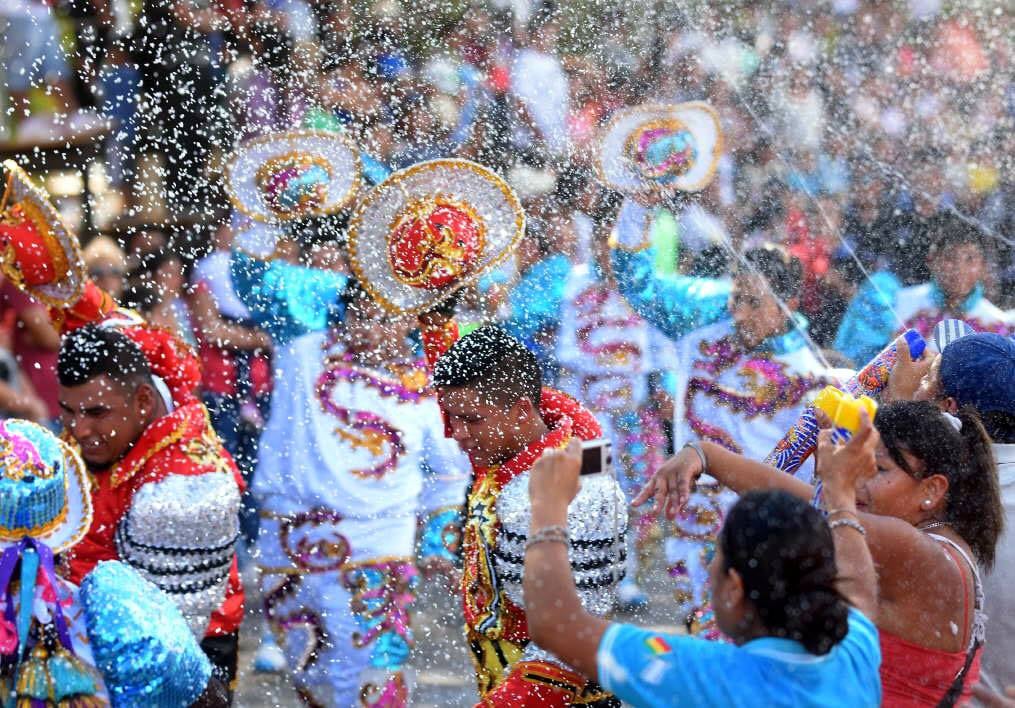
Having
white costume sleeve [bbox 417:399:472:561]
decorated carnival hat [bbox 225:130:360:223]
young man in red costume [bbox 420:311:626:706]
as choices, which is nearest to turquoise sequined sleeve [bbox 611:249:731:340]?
white costume sleeve [bbox 417:399:472:561]

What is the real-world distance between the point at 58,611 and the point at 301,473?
217cm

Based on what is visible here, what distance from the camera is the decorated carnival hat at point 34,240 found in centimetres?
320

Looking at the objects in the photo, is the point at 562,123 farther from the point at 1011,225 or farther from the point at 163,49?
the point at 1011,225

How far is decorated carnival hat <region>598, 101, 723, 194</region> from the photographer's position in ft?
15.1

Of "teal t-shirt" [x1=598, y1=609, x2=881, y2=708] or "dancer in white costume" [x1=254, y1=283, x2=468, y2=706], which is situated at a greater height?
"teal t-shirt" [x1=598, y1=609, x2=881, y2=708]

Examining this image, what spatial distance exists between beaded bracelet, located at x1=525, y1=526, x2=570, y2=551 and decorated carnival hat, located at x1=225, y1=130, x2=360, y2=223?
6.46 ft

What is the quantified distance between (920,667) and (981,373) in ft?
2.74

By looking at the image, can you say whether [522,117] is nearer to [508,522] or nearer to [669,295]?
[669,295]

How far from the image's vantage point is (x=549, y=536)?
1931 millimetres

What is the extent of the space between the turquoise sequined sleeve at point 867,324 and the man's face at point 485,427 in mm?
2917

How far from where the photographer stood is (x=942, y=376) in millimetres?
2871

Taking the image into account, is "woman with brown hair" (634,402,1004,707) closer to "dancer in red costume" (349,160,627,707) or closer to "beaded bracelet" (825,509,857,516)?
"beaded bracelet" (825,509,857,516)

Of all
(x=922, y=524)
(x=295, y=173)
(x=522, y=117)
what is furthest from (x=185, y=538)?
(x=522, y=117)

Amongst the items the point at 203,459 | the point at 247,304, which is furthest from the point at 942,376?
the point at 247,304
